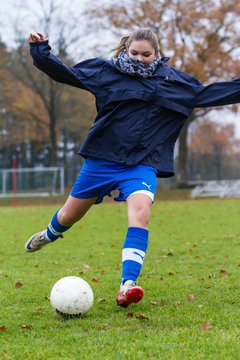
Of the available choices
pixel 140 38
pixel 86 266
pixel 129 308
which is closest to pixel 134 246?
pixel 129 308

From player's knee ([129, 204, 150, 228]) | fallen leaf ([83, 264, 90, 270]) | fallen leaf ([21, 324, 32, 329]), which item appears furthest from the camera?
fallen leaf ([83, 264, 90, 270])

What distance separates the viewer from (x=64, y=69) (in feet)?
14.7

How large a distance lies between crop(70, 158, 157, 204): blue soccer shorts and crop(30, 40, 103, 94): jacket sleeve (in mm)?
688

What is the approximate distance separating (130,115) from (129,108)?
2.5 inches

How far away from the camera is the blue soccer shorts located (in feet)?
14.4

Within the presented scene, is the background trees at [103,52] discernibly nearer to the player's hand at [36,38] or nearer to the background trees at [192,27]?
the background trees at [192,27]

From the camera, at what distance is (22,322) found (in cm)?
392

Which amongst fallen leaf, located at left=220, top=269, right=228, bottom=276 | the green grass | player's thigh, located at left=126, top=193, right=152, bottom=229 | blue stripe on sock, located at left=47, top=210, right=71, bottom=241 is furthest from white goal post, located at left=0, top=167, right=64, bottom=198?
player's thigh, located at left=126, top=193, right=152, bottom=229

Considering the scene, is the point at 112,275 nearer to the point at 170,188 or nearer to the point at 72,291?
the point at 72,291

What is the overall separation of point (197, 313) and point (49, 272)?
2880mm

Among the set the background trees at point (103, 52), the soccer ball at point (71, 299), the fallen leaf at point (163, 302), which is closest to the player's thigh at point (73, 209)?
the soccer ball at point (71, 299)

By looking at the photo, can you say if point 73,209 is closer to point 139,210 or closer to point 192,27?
point 139,210

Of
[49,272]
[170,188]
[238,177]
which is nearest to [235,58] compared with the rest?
[170,188]

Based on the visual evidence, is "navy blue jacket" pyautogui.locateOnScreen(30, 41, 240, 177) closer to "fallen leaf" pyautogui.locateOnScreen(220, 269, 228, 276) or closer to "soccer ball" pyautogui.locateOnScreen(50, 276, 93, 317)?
"soccer ball" pyautogui.locateOnScreen(50, 276, 93, 317)
